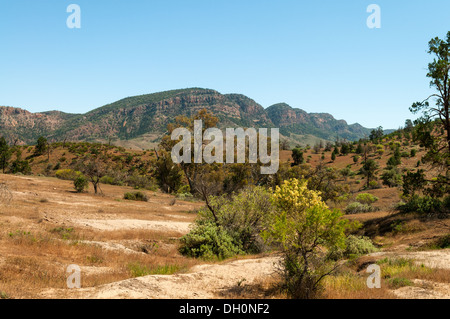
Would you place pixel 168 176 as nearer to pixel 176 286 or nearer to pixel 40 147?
pixel 40 147

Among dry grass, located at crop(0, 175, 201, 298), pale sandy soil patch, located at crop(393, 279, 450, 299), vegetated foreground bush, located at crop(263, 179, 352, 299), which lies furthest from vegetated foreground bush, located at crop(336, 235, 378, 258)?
vegetated foreground bush, located at crop(263, 179, 352, 299)

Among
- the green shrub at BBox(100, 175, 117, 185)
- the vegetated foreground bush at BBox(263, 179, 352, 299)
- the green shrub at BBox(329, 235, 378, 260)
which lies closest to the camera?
the vegetated foreground bush at BBox(263, 179, 352, 299)

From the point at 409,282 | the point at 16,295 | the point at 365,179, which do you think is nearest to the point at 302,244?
the point at 409,282

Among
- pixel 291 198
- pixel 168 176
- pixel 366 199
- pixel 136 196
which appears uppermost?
pixel 291 198

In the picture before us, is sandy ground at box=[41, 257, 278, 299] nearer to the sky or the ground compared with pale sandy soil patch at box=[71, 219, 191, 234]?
nearer to the sky

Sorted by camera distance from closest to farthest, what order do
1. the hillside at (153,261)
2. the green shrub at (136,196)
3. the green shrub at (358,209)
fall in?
the hillside at (153,261) < the green shrub at (358,209) < the green shrub at (136,196)

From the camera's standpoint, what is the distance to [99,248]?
14453 mm

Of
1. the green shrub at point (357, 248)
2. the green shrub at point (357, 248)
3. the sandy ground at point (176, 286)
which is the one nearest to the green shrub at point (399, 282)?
the sandy ground at point (176, 286)

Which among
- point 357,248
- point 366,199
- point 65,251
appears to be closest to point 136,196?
point 65,251

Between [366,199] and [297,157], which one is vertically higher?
[297,157]

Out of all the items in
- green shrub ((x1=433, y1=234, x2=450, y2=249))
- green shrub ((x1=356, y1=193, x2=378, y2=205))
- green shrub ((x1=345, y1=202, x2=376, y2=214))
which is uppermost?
green shrub ((x1=433, y1=234, x2=450, y2=249))

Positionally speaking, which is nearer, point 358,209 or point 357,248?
point 357,248

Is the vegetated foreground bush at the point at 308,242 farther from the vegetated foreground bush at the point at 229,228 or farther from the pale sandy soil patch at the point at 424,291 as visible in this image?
the vegetated foreground bush at the point at 229,228

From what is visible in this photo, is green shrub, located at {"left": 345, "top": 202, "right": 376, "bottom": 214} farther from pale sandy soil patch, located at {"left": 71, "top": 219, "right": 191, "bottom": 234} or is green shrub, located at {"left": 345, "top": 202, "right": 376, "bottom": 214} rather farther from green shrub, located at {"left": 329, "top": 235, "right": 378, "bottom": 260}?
pale sandy soil patch, located at {"left": 71, "top": 219, "right": 191, "bottom": 234}
